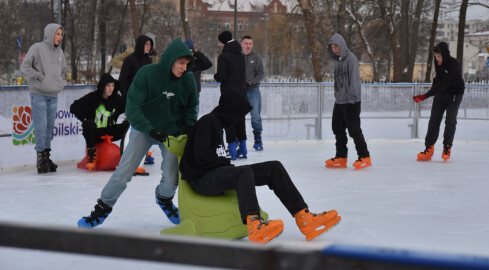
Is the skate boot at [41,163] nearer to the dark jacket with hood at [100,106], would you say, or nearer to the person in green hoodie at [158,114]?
the dark jacket with hood at [100,106]

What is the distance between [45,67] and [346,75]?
3.33 m

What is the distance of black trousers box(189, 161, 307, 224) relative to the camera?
4266mm

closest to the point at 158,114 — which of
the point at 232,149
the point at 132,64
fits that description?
the point at 132,64

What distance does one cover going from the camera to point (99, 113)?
8.45 meters

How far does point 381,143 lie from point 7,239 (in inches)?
440

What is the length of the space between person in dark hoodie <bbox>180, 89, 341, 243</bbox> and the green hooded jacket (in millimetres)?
499

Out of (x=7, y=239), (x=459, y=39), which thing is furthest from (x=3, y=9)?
(x=7, y=239)

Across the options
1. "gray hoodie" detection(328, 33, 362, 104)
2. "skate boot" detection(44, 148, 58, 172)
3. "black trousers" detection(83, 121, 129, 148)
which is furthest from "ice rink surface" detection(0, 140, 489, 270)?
"gray hoodie" detection(328, 33, 362, 104)

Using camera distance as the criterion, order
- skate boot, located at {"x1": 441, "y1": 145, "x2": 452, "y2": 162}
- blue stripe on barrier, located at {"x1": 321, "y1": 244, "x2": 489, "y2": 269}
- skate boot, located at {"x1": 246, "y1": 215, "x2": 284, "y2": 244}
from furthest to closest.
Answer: skate boot, located at {"x1": 441, "y1": 145, "x2": 452, "y2": 162}
skate boot, located at {"x1": 246, "y1": 215, "x2": 284, "y2": 244}
blue stripe on barrier, located at {"x1": 321, "y1": 244, "x2": 489, "y2": 269}

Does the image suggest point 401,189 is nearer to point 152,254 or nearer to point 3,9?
point 152,254

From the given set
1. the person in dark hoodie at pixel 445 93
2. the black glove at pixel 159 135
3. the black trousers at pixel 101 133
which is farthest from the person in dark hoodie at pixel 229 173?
the person in dark hoodie at pixel 445 93

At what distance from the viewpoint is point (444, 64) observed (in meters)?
9.23

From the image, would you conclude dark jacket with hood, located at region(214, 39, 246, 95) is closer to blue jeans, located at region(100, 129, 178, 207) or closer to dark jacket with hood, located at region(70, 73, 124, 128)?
dark jacket with hood, located at region(70, 73, 124, 128)

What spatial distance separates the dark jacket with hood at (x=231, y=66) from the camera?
905 cm
